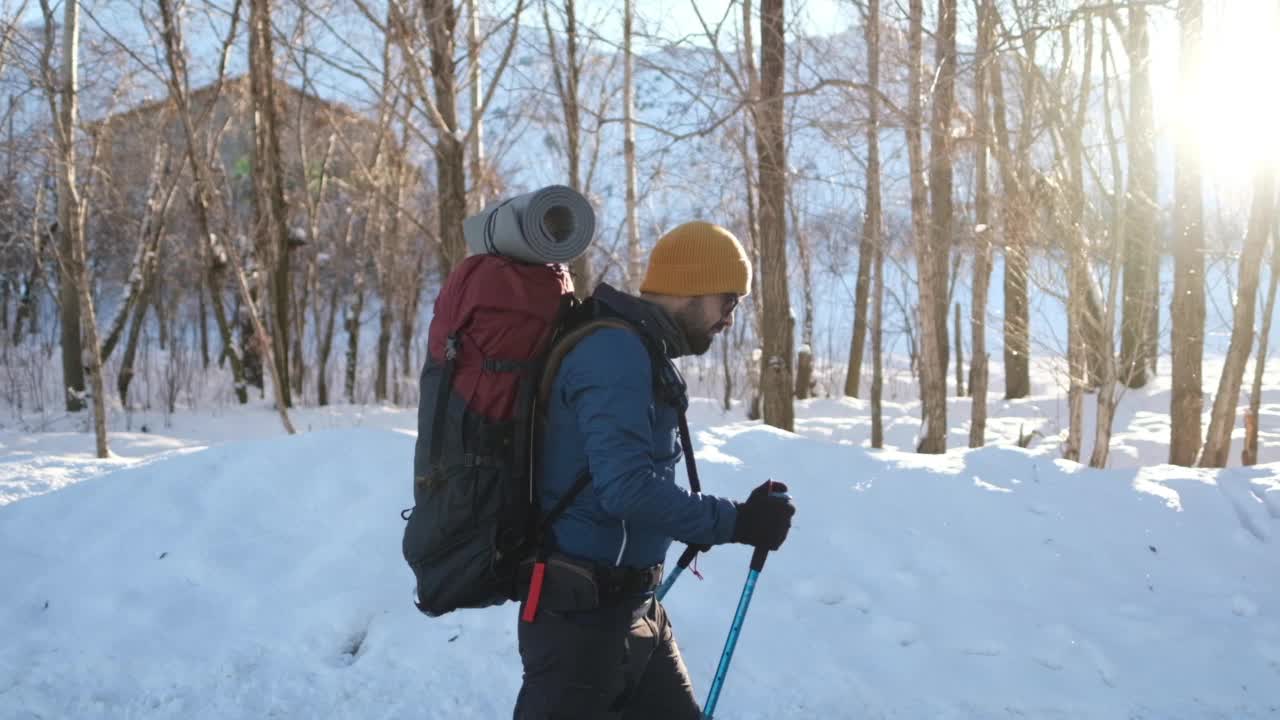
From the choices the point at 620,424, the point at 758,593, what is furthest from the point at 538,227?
the point at 758,593

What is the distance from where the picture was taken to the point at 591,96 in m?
19.0

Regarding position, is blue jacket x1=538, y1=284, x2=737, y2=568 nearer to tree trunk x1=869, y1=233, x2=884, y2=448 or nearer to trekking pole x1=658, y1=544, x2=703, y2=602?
trekking pole x1=658, y1=544, x2=703, y2=602

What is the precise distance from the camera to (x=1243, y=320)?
8.77 meters

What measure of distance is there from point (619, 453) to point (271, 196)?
15.7m

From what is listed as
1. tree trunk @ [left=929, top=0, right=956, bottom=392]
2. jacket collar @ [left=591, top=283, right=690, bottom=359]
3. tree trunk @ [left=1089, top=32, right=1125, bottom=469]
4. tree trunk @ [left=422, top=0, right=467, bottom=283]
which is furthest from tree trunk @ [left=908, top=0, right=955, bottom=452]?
jacket collar @ [left=591, top=283, right=690, bottom=359]

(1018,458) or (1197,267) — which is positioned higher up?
(1197,267)

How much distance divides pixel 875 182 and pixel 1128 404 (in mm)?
8104

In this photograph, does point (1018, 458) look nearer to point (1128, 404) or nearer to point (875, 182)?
point (875, 182)

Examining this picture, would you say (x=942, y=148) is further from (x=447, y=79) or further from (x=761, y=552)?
(x=761, y=552)

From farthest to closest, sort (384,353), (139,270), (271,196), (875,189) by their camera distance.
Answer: (384,353) → (139,270) → (271,196) → (875,189)

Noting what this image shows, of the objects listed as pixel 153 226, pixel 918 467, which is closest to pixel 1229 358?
pixel 918 467

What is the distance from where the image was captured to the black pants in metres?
2.08

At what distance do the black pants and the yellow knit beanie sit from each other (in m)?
0.79

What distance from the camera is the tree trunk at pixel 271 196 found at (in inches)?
596
